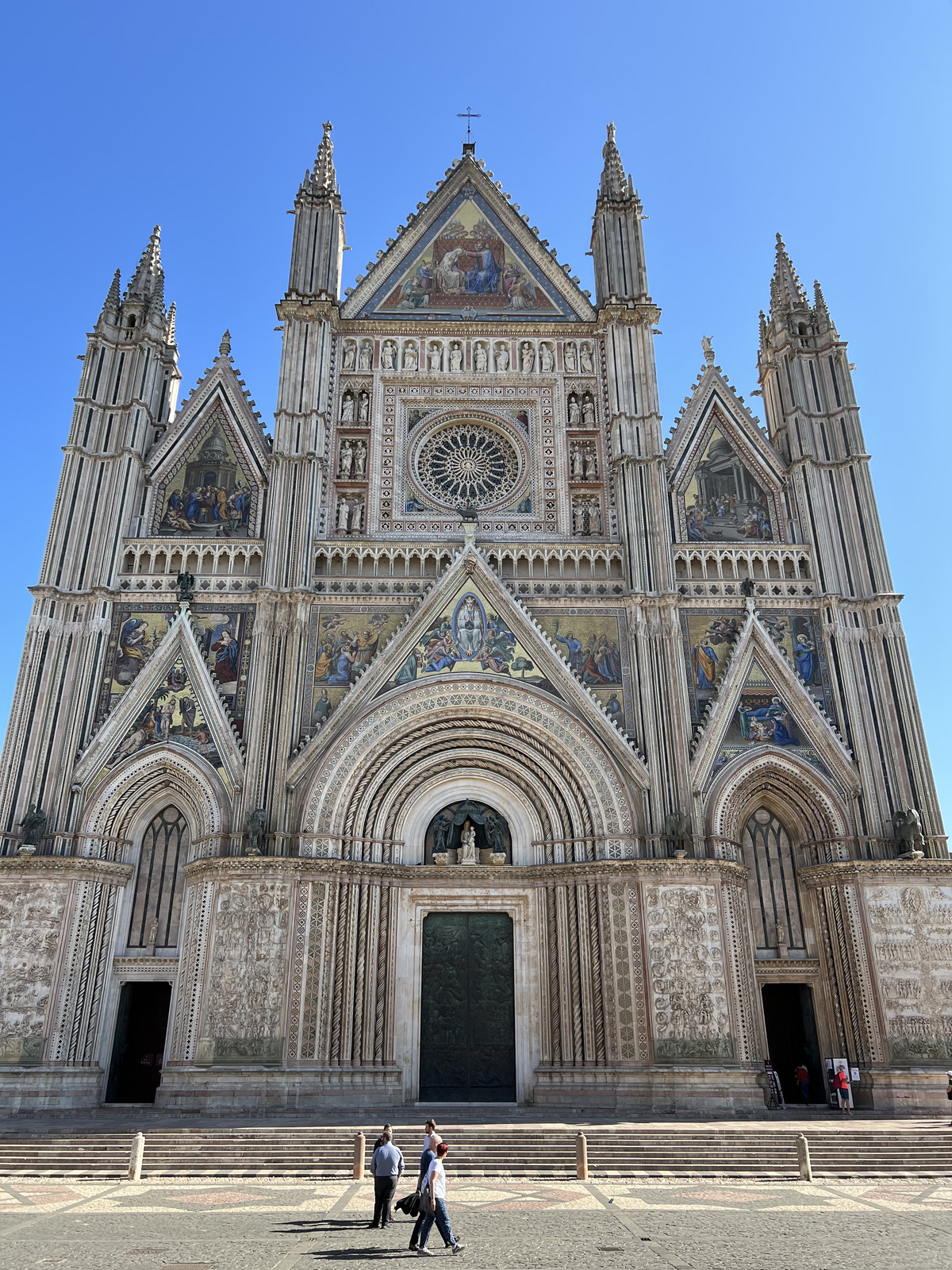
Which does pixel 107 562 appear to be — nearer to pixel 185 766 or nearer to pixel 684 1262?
pixel 185 766

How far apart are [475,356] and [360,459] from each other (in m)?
4.65

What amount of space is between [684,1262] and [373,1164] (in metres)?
3.36

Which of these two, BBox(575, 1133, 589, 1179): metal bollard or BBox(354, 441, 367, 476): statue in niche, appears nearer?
BBox(575, 1133, 589, 1179): metal bollard

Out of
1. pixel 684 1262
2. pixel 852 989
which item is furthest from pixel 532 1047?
pixel 684 1262

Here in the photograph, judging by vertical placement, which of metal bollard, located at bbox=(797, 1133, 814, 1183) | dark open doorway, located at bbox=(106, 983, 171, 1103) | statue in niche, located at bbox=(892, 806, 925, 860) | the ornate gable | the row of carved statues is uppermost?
the row of carved statues

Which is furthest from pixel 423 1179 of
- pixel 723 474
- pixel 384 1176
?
pixel 723 474

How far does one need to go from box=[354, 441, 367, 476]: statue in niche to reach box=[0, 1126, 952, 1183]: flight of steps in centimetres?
1576

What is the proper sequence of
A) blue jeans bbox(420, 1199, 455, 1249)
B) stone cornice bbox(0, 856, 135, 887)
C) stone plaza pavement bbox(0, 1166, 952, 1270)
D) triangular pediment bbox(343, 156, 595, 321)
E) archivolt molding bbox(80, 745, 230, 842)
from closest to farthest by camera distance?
stone plaza pavement bbox(0, 1166, 952, 1270) < blue jeans bbox(420, 1199, 455, 1249) < stone cornice bbox(0, 856, 135, 887) < archivolt molding bbox(80, 745, 230, 842) < triangular pediment bbox(343, 156, 595, 321)

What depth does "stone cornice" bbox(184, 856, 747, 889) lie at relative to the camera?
20.0 m

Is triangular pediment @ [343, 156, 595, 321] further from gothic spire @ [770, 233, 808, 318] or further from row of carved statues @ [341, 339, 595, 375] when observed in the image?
gothic spire @ [770, 233, 808, 318]

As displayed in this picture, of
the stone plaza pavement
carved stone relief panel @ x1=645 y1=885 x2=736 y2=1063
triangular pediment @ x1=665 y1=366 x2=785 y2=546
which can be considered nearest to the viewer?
the stone plaza pavement

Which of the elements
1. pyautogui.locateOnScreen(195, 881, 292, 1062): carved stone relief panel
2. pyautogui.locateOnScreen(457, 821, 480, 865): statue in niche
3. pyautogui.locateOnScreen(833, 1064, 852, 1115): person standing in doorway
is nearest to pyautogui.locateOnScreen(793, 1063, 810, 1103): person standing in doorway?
pyautogui.locateOnScreen(833, 1064, 852, 1115): person standing in doorway

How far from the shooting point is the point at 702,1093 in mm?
18625

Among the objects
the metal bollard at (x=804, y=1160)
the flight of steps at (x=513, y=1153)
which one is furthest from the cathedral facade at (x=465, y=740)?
the metal bollard at (x=804, y=1160)
